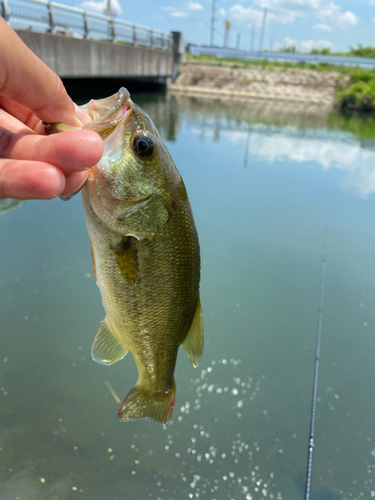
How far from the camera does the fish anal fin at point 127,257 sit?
4.63ft

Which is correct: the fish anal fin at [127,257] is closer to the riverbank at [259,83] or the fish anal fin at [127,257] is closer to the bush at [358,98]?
the riverbank at [259,83]

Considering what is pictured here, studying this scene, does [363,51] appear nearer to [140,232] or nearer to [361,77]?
[361,77]

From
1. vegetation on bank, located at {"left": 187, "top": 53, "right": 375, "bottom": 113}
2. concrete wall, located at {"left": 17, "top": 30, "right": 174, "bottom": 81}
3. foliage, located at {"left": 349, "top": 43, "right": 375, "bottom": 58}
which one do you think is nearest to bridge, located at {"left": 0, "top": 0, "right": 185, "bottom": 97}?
concrete wall, located at {"left": 17, "top": 30, "right": 174, "bottom": 81}

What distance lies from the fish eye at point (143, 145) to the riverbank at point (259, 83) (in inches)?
1130

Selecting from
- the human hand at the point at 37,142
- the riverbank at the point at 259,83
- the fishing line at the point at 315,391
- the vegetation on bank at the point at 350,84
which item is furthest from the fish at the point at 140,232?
the vegetation on bank at the point at 350,84

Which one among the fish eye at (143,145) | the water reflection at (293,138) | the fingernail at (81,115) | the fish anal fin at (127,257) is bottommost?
the water reflection at (293,138)

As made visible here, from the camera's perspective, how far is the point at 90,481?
97.7 inches

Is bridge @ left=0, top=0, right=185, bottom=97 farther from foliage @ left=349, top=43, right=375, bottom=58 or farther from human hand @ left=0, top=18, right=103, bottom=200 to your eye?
foliage @ left=349, top=43, right=375, bottom=58

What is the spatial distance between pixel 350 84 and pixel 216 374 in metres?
33.2

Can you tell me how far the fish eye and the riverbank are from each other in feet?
94.2

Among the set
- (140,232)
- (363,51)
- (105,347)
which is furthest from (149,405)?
(363,51)

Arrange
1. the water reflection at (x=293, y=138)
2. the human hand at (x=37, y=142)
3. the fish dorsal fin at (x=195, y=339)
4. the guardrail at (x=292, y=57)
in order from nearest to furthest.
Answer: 1. the human hand at (x=37, y=142)
2. the fish dorsal fin at (x=195, y=339)
3. the water reflection at (x=293, y=138)
4. the guardrail at (x=292, y=57)

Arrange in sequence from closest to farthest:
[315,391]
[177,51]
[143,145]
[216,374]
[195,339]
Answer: [143,145] → [195,339] → [315,391] → [216,374] → [177,51]

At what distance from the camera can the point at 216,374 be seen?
3346mm
